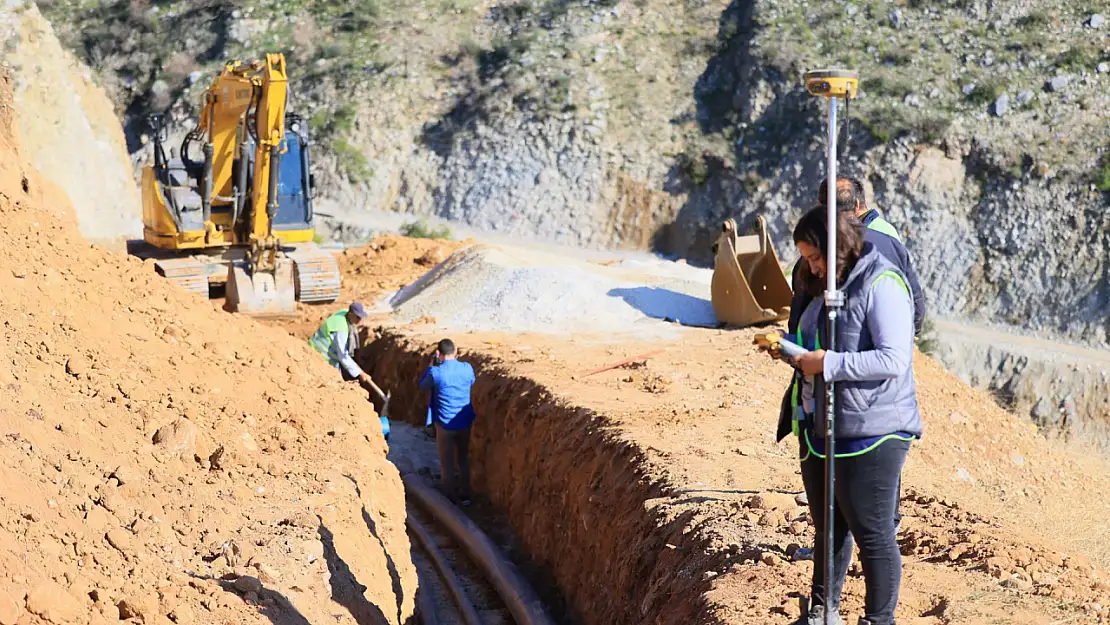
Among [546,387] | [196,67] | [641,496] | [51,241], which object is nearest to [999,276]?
[546,387]

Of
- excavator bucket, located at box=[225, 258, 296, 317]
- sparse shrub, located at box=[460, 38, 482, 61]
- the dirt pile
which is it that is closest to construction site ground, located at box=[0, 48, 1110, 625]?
excavator bucket, located at box=[225, 258, 296, 317]

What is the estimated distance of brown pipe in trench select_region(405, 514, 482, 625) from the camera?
9523 millimetres

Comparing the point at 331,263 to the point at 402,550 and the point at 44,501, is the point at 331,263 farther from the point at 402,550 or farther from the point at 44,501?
the point at 44,501

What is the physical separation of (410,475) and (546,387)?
2.12 m

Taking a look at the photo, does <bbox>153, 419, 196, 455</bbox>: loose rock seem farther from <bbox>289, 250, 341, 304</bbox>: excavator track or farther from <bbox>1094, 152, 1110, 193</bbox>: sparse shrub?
<bbox>1094, 152, 1110, 193</bbox>: sparse shrub

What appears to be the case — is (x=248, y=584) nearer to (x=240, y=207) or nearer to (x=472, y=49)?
(x=240, y=207)

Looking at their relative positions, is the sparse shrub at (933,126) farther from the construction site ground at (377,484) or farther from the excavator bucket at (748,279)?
the construction site ground at (377,484)

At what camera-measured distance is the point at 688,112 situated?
29.9 m

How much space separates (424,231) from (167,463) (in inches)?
800

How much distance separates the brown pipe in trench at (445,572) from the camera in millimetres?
9523

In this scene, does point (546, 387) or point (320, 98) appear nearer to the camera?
point (546, 387)

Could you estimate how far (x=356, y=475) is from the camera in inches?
317

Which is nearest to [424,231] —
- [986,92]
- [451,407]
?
[986,92]

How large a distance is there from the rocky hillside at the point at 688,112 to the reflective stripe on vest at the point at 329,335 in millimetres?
14998
